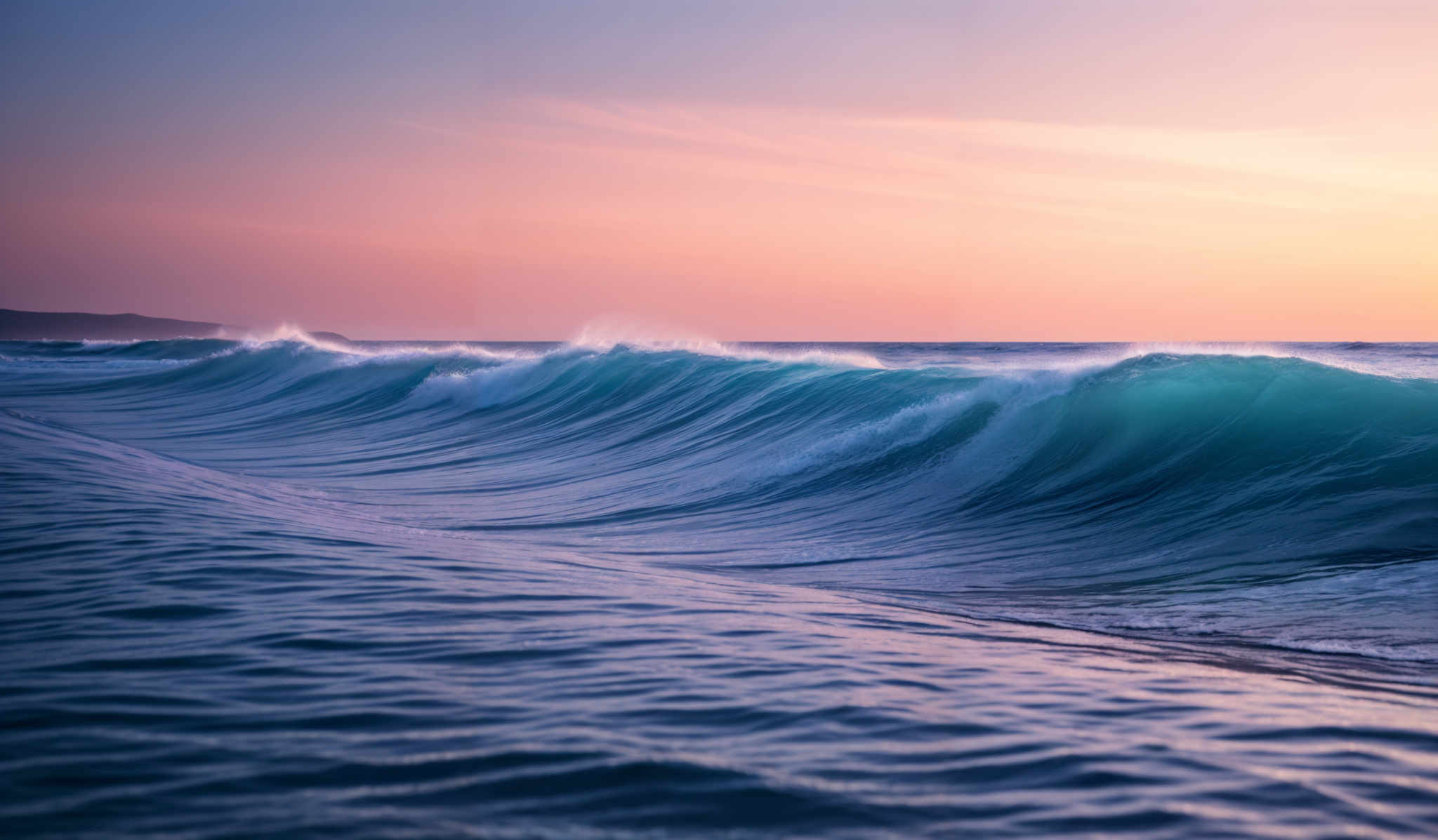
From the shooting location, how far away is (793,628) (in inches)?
186

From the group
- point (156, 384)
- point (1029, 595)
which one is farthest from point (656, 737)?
point (156, 384)

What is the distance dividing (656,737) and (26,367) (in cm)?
3999

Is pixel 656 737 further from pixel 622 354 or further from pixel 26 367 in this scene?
pixel 26 367

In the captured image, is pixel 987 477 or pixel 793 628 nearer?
pixel 793 628

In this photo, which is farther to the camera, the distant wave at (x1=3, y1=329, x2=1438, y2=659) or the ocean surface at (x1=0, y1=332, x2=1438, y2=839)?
the distant wave at (x1=3, y1=329, x2=1438, y2=659)

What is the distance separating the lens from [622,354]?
2028 cm

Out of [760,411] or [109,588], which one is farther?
[760,411]

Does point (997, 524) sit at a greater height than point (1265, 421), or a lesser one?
lesser

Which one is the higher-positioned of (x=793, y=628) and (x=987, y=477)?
(x=987, y=477)

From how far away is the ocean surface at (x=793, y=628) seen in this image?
259 cm

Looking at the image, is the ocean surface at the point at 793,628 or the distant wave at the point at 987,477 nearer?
the ocean surface at the point at 793,628

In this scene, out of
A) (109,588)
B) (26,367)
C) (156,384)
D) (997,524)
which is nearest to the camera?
(109,588)

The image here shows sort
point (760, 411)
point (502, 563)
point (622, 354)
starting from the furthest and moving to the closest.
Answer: point (622, 354)
point (760, 411)
point (502, 563)

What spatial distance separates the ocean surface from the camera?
259 cm
